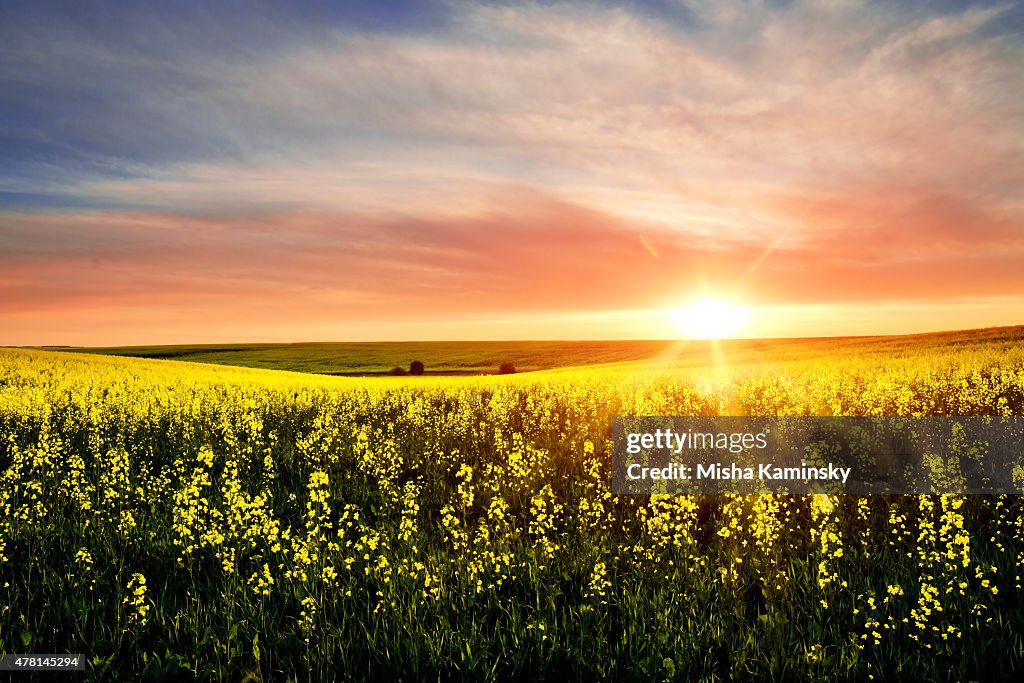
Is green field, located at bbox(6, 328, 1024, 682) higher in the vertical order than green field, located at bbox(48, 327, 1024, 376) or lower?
lower

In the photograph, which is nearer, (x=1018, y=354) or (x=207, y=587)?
(x=207, y=587)

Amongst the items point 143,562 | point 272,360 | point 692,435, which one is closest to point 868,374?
point 692,435

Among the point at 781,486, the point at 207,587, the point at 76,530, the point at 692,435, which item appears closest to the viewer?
the point at 207,587

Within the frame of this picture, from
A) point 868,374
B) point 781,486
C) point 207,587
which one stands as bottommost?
point 207,587

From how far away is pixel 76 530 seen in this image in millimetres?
6820

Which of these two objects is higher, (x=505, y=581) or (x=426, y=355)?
(x=426, y=355)

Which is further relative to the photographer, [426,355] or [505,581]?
[426,355]

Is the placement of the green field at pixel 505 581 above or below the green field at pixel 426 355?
below

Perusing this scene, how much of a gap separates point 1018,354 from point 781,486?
610 inches

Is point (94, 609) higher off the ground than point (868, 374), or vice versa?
point (868, 374)

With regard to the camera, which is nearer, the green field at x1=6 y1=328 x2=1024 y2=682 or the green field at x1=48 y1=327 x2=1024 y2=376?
the green field at x1=6 y1=328 x2=1024 y2=682

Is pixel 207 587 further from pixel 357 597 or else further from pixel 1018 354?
pixel 1018 354

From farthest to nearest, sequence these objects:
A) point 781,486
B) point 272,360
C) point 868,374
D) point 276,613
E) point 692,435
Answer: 1. point 272,360
2. point 868,374
3. point 692,435
4. point 781,486
5. point 276,613

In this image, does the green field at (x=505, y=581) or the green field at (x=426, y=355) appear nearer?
the green field at (x=505, y=581)
